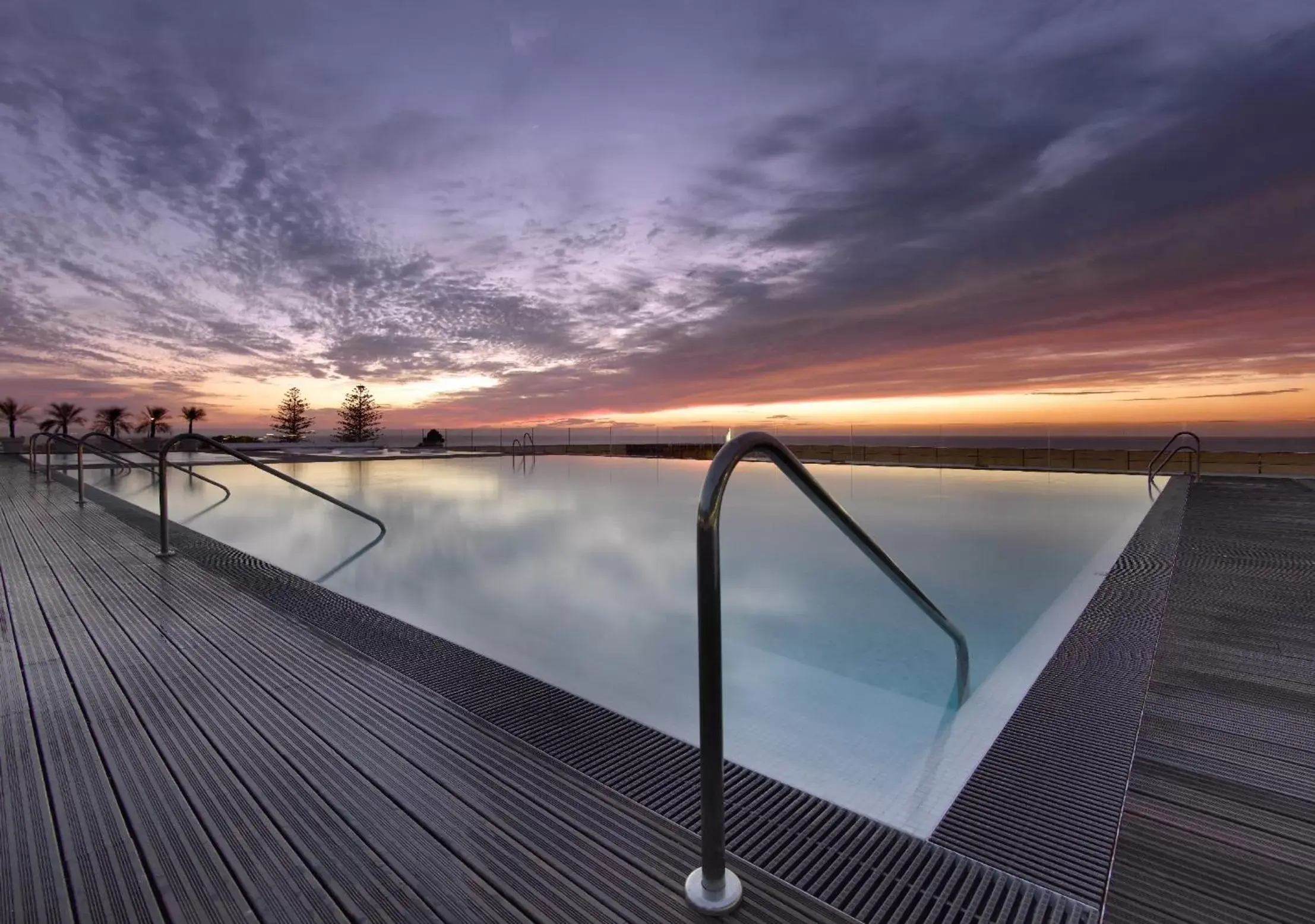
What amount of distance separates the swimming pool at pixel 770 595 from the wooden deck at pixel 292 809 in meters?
0.70

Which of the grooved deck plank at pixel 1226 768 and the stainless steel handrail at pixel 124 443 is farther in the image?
the stainless steel handrail at pixel 124 443

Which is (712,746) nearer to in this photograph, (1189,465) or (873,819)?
(873,819)

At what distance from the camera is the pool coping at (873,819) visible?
3.38 ft

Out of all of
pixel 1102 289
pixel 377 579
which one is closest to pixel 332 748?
pixel 377 579

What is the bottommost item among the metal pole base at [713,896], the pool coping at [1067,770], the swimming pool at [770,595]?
A: the swimming pool at [770,595]

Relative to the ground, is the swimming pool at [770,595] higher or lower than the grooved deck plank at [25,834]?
lower

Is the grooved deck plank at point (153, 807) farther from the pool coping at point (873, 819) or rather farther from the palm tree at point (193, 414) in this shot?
the palm tree at point (193, 414)

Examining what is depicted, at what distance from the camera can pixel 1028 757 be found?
1460mm

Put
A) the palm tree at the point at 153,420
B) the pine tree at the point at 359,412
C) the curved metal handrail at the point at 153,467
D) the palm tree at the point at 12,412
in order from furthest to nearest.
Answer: the pine tree at the point at 359,412, the palm tree at the point at 153,420, the palm tree at the point at 12,412, the curved metal handrail at the point at 153,467

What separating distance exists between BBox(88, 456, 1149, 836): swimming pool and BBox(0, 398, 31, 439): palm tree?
21.3 meters

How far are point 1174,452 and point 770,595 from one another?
774 centimetres

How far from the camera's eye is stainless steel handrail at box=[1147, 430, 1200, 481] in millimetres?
7637

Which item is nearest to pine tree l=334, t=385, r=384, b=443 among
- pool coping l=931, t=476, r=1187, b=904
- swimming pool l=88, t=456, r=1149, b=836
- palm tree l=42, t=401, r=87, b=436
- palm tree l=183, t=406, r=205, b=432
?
palm tree l=183, t=406, r=205, b=432

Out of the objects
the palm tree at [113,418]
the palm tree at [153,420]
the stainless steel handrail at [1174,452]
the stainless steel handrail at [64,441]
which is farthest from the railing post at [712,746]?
the palm tree at [113,418]
